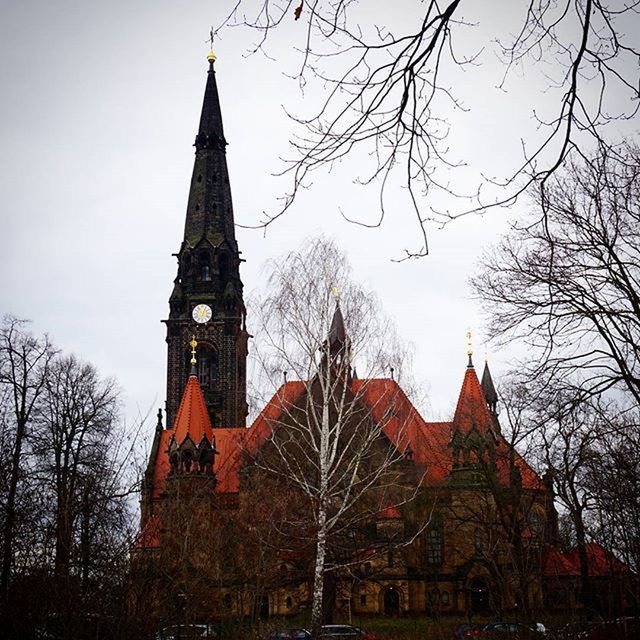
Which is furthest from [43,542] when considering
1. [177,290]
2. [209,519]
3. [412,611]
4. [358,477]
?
[177,290]

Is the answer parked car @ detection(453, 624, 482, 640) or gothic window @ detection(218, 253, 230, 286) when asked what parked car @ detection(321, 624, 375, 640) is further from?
gothic window @ detection(218, 253, 230, 286)

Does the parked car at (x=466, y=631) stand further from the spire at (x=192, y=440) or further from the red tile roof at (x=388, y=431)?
the spire at (x=192, y=440)

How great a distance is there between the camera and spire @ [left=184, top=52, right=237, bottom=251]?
61.6 meters

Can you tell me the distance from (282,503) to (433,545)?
18.8m

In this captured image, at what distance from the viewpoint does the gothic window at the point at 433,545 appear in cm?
4509

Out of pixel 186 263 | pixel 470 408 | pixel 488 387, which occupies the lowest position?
pixel 470 408

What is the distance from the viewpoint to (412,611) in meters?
42.9

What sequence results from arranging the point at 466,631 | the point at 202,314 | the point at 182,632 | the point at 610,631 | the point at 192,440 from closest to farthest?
the point at 182,632 < the point at 610,631 < the point at 466,631 < the point at 192,440 < the point at 202,314

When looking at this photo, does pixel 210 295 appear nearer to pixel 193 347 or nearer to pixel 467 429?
pixel 193 347

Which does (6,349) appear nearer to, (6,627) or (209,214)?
(6,627)

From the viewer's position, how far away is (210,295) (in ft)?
197

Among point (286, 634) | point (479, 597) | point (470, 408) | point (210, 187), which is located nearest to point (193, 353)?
point (210, 187)

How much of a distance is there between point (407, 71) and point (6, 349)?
28.0 m

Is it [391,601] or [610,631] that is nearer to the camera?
[610,631]
